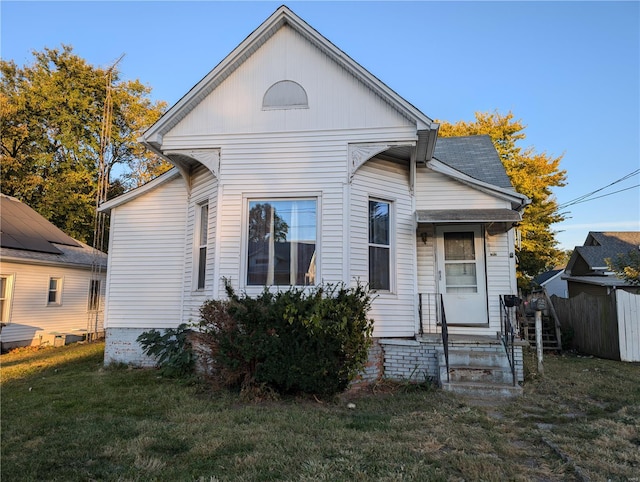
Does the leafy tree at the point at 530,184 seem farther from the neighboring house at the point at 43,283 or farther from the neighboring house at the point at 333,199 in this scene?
the neighboring house at the point at 43,283

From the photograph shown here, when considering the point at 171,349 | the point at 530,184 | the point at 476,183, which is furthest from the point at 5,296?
the point at 530,184

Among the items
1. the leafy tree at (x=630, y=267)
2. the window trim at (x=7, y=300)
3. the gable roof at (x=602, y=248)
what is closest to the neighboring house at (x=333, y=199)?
the leafy tree at (x=630, y=267)

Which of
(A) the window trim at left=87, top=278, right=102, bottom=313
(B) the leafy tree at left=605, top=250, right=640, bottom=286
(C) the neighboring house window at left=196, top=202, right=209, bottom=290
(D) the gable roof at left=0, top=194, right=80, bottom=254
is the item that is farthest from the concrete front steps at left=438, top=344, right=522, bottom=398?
(A) the window trim at left=87, top=278, right=102, bottom=313

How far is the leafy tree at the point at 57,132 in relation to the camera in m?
22.5

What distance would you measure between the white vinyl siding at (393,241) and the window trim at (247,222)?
0.60m

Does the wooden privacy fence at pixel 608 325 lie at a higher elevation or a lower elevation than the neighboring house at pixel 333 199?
lower

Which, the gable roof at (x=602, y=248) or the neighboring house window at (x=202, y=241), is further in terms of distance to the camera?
the gable roof at (x=602, y=248)

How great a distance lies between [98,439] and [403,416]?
11.9ft

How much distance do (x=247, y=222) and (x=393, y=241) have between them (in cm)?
282

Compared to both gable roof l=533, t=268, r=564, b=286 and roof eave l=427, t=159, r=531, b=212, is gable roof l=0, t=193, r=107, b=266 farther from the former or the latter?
gable roof l=533, t=268, r=564, b=286

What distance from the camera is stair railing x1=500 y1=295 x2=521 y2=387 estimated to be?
690cm

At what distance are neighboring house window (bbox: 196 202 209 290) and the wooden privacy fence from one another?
412 inches

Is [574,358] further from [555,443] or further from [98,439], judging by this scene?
[98,439]

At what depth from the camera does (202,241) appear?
A: 915cm
